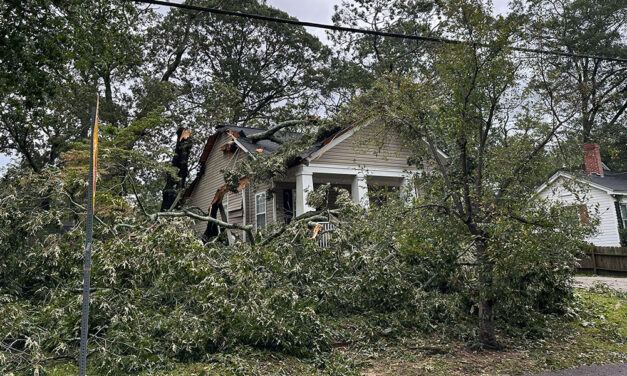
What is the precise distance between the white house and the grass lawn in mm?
5687

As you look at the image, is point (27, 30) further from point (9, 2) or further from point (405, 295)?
point (405, 295)

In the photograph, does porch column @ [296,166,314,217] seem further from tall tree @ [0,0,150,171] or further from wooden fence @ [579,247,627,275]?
wooden fence @ [579,247,627,275]

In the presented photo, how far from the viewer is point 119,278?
589cm

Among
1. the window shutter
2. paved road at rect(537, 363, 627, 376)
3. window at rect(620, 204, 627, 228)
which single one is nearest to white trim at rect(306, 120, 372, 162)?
the window shutter

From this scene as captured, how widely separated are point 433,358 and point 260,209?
32.4 feet

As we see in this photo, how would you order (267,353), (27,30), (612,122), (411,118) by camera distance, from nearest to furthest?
(267,353), (411,118), (27,30), (612,122)

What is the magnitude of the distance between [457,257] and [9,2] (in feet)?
25.4

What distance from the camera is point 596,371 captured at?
5250mm

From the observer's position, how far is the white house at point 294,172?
503 inches

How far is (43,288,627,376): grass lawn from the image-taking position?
487 cm

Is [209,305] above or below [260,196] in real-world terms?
below

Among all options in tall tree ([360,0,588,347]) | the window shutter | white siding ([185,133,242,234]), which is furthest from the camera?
white siding ([185,133,242,234])

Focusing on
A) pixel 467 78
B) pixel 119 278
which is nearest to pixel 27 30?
pixel 119 278

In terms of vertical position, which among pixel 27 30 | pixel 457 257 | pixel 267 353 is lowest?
pixel 267 353
